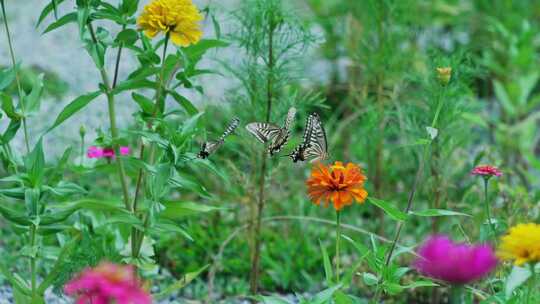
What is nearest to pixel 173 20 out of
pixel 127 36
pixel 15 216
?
pixel 127 36

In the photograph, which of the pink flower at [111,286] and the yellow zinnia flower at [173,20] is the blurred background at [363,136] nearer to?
the yellow zinnia flower at [173,20]

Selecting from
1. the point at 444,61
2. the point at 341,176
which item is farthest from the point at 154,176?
the point at 444,61

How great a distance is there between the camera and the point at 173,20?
177 centimetres

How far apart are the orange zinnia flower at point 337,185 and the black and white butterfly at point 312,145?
193 millimetres

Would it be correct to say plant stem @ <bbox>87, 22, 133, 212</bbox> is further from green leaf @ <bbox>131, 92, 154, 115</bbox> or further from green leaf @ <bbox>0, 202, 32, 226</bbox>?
green leaf @ <bbox>0, 202, 32, 226</bbox>

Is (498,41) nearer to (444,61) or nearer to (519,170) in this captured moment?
(519,170)

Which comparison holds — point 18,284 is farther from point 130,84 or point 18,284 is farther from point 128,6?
point 128,6

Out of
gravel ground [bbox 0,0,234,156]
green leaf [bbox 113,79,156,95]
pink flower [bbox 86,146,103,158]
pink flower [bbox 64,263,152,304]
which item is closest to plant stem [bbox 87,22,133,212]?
green leaf [bbox 113,79,156,95]

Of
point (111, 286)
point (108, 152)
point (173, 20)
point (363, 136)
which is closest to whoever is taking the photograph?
point (111, 286)

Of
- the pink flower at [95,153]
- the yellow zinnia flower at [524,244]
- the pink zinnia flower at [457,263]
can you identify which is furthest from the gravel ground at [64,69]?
the pink zinnia flower at [457,263]

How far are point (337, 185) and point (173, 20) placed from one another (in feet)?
1.50

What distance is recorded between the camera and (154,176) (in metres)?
1.80

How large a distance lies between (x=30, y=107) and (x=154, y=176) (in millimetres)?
377

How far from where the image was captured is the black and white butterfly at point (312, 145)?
6.00ft
